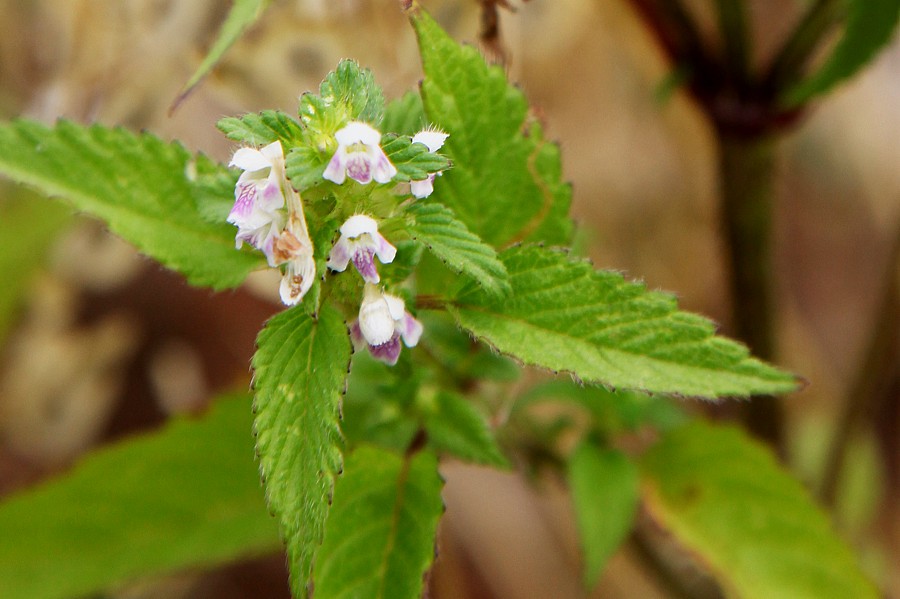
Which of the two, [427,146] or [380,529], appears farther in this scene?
[380,529]

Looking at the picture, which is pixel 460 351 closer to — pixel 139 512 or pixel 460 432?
pixel 460 432

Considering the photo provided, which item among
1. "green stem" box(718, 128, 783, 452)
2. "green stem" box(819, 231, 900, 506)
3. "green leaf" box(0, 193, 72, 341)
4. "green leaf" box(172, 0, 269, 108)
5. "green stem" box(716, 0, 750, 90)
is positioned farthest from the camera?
"green leaf" box(0, 193, 72, 341)

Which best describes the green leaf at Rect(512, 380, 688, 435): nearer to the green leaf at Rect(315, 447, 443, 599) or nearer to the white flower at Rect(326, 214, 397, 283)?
the green leaf at Rect(315, 447, 443, 599)


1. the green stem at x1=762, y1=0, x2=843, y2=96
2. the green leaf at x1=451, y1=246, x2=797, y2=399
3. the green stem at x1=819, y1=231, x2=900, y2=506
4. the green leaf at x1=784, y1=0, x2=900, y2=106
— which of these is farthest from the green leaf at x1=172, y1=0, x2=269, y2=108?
the green stem at x1=819, y1=231, x2=900, y2=506

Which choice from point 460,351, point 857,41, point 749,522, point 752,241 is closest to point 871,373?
point 752,241

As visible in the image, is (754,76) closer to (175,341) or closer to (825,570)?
(825,570)

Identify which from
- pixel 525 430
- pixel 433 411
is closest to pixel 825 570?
pixel 525 430
